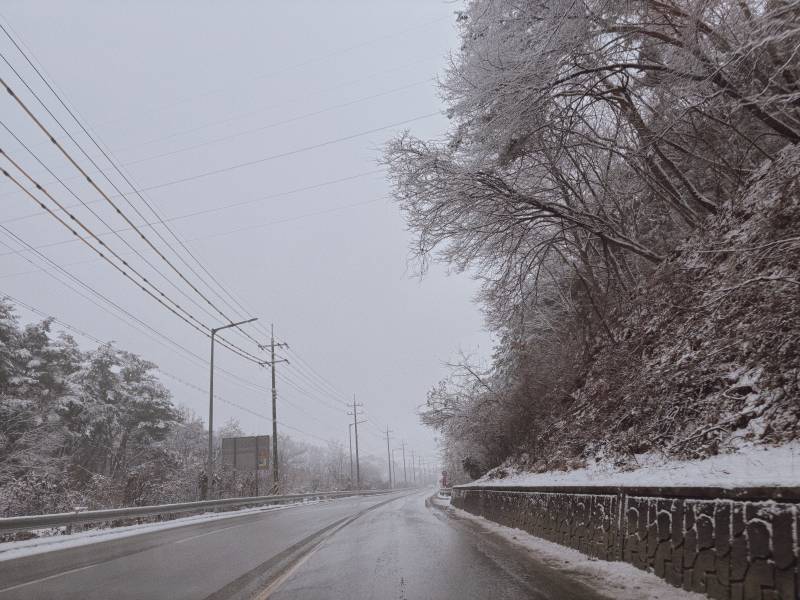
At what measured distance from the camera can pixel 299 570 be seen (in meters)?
7.09

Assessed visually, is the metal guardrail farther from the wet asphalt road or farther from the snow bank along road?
the wet asphalt road

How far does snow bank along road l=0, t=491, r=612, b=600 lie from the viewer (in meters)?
5.67

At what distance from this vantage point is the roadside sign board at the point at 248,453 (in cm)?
3616

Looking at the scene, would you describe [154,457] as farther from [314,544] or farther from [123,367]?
[314,544]

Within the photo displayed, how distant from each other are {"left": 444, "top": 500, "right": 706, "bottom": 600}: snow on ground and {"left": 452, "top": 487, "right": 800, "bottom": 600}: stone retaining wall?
10cm

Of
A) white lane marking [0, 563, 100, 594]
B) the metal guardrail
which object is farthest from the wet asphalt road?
the metal guardrail

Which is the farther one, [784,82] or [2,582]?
[784,82]

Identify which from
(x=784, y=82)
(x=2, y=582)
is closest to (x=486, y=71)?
(x=784, y=82)

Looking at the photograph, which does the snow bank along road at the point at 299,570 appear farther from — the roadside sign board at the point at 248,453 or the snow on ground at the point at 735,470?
the roadside sign board at the point at 248,453

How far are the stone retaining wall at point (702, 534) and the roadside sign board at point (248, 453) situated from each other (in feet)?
103

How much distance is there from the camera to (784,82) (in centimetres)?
1006

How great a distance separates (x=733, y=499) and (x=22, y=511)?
83.3ft

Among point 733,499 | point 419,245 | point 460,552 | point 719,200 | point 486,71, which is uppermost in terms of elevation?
point 486,71

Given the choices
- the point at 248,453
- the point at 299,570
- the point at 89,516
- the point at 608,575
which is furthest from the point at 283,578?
the point at 248,453
